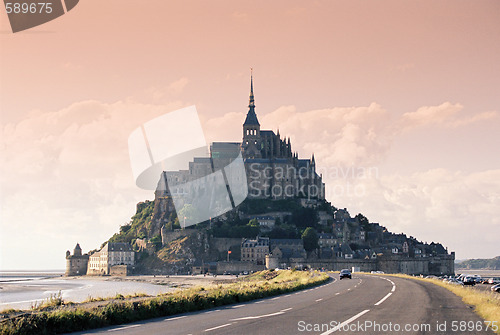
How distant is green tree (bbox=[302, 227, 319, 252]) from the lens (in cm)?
17562

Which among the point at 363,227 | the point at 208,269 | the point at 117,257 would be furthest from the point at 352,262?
the point at 117,257

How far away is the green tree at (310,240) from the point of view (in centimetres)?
17562

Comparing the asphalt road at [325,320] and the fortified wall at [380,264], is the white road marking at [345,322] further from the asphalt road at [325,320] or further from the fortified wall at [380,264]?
the fortified wall at [380,264]

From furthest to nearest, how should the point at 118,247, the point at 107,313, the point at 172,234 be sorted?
the point at 118,247
the point at 172,234
the point at 107,313

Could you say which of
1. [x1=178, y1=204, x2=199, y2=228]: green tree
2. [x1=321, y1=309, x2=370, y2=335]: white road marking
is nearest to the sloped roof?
[x1=178, y1=204, x2=199, y2=228]: green tree

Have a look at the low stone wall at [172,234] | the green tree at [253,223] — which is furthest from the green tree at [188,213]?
the green tree at [253,223]

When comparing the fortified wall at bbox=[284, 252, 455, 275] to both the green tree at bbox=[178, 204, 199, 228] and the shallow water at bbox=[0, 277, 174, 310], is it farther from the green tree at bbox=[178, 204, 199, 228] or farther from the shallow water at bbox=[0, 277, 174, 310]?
the shallow water at bbox=[0, 277, 174, 310]

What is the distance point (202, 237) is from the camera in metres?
182

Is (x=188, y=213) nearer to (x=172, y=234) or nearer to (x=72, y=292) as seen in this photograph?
(x=172, y=234)

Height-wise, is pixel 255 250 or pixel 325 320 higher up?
pixel 255 250

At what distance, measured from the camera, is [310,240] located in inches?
6934

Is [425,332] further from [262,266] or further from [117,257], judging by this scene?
[117,257]

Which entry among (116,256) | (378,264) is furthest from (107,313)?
(116,256)

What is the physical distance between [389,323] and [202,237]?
162 meters
